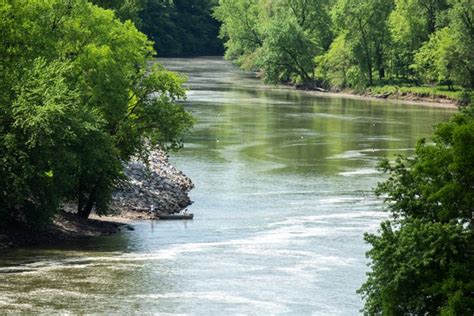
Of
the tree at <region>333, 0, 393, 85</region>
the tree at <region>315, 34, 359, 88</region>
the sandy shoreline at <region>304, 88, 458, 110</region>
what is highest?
the tree at <region>333, 0, 393, 85</region>

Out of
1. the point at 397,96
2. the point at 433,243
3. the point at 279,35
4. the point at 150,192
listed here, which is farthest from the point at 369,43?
the point at 433,243

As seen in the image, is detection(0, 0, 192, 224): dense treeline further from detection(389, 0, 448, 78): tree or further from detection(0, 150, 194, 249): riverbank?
detection(389, 0, 448, 78): tree

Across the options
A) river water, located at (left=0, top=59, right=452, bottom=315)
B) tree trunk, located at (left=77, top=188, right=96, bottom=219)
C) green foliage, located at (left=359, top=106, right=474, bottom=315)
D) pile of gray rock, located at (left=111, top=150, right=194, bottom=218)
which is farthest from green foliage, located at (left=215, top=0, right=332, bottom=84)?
green foliage, located at (left=359, top=106, right=474, bottom=315)

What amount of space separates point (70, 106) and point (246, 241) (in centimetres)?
1078

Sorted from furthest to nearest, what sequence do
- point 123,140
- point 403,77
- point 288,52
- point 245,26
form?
point 245,26 → point 288,52 → point 403,77 → point 123,140

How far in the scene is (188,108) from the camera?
110 m

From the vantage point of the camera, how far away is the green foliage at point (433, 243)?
3197 centimetres

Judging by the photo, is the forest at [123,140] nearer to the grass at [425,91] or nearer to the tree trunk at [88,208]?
the tree trunk at [88,208]

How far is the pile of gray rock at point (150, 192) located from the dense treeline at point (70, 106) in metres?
2.43

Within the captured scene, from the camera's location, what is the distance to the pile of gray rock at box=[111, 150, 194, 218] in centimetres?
6131

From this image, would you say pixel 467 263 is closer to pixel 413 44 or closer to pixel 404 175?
pixel 404 175

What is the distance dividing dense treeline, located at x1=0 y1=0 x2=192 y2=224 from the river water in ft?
10.3

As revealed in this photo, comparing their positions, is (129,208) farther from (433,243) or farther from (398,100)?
(398,100)

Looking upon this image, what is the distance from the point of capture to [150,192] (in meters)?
64.0
